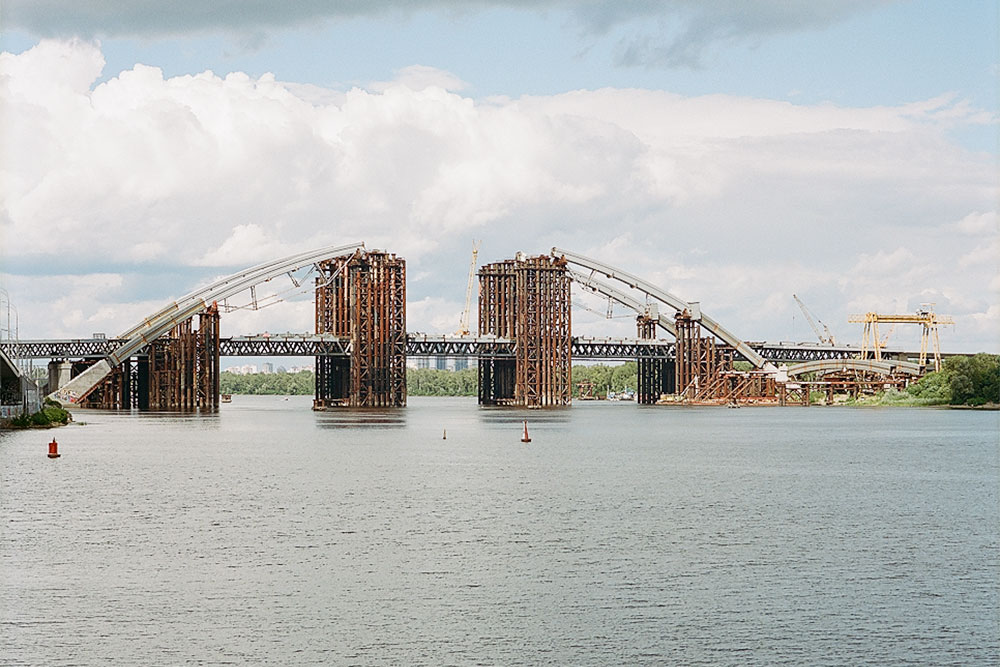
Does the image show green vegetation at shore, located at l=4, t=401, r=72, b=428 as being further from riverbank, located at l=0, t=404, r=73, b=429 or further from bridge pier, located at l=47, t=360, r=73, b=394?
bridge pier, located at l=47, t=360, r=73, b=394

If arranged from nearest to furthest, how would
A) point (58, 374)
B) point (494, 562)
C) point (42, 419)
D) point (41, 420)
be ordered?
1. point (494, 562)
2. point (41, 420)
3. point (42, 419)
4. point (58, 374)

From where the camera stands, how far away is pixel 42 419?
119 meters

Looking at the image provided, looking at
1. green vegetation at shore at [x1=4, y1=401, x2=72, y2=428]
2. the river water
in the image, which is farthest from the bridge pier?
the river water

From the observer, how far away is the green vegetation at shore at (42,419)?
4509 inches

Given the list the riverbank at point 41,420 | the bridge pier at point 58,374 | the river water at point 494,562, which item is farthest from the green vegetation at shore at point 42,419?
Answer: the bridge pier at point 58,374

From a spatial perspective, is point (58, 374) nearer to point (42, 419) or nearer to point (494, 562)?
point (42, 419)

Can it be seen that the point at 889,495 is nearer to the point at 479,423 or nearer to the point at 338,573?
the point at 338,573

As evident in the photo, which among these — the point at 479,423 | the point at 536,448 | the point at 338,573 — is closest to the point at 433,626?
the point at 338,573

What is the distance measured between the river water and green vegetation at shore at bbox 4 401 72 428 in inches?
1327

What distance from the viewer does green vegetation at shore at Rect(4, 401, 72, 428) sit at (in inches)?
4509

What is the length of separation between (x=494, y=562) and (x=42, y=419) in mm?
87965

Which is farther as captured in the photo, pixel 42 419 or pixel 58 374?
pixel 58 374

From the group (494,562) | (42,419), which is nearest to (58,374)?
(42,419)

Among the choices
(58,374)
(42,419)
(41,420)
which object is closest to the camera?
(41,420)
